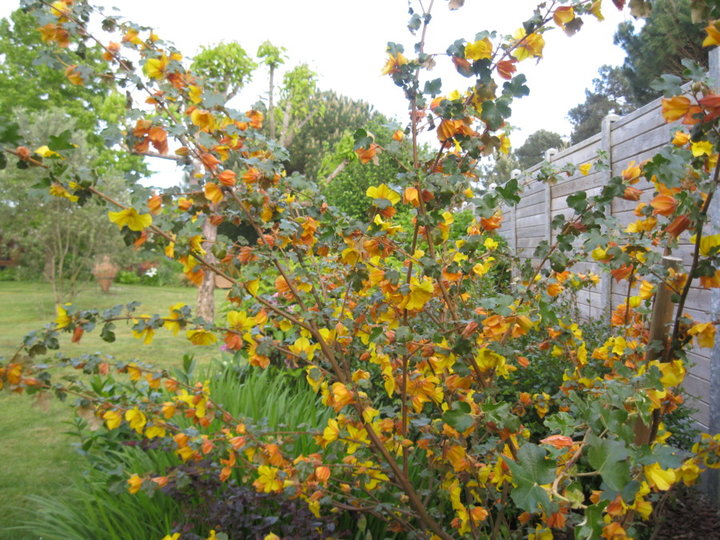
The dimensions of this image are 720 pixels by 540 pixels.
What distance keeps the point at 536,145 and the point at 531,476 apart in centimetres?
3100

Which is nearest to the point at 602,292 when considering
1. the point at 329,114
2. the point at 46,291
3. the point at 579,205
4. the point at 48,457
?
the point at 579,205

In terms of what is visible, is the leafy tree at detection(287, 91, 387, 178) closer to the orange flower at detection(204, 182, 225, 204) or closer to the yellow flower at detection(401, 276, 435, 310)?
the orange flower at detection(204, 182, 225, 204)

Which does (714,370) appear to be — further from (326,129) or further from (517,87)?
(326,129)

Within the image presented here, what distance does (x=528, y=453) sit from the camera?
696 mm

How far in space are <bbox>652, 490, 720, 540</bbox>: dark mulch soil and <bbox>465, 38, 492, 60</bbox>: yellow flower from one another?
1416mm

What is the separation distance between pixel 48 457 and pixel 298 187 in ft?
8.96

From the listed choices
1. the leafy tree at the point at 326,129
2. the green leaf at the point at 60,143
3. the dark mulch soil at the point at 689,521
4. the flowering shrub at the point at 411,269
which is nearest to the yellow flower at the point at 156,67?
the flowering shrub at the point at 411,269

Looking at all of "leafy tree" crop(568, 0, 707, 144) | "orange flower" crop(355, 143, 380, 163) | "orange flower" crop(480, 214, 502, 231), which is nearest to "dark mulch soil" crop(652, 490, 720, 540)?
"orange flower" crop(480, 214, 502, 231)

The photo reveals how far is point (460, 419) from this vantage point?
0.96 m

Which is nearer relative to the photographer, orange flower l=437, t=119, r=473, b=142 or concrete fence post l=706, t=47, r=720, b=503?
orange flower l=437, t=119, r=473, b=142

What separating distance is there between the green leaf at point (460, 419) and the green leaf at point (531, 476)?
9.4 inches

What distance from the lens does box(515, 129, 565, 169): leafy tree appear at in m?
28.3

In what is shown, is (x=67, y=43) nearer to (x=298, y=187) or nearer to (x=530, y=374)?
(x=298, y=187)

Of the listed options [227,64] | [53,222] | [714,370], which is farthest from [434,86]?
[53,222]
